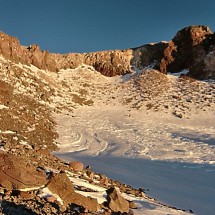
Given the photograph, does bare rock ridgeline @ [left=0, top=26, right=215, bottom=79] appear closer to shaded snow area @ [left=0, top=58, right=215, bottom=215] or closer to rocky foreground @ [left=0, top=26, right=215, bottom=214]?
rocky foreground @ [left=0, top=26, right=215, bottom=214]

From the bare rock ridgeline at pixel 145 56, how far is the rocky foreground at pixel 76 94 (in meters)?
0.13

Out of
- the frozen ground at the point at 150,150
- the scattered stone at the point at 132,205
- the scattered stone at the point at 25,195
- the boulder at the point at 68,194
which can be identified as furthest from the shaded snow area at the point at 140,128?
the scattered stone at the point at 25,195

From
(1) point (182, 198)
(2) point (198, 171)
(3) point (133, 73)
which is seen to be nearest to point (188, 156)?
(2) point (198, 171)

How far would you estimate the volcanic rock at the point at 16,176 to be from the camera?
7582mm

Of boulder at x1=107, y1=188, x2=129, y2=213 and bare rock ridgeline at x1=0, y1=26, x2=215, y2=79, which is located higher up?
bare rock ridgeline at x1=0, y1=26, x2=215, y2=79

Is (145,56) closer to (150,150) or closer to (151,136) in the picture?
(151,136)

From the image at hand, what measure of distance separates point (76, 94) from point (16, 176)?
112ft

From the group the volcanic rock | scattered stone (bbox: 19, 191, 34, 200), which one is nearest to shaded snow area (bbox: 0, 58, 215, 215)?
the volcanic rock

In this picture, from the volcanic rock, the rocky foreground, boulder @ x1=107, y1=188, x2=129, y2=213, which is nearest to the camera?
the volcanic rock

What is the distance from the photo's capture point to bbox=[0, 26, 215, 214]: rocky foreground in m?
7.79

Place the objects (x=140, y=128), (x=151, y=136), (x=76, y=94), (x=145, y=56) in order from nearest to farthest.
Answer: (x=151, y=136)
(x=140, y=128)
(x=76, y=94)
(x=145, y=56)

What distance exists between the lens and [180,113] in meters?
34.6

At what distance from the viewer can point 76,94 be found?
4169cm

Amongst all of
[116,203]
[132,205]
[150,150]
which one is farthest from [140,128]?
[116,203]
